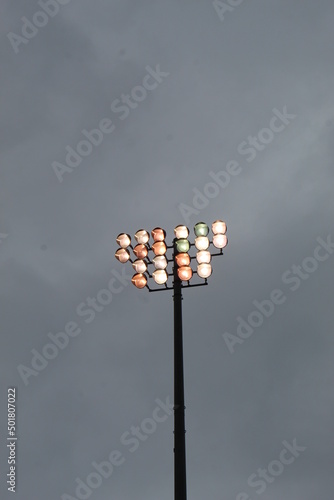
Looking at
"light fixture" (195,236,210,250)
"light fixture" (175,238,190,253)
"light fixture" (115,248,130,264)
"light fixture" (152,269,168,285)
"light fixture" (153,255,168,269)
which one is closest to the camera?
"light fixture" (175,238,190,253)

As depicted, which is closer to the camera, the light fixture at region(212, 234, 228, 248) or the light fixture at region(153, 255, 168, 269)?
the light fixture at region(153, 255, 168, 269)

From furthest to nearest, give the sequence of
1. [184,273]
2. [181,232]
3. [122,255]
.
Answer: [122,255], [181,232], [184,273]

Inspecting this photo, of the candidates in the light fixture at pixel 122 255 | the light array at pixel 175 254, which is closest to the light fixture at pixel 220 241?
the light array at pixel 175 254

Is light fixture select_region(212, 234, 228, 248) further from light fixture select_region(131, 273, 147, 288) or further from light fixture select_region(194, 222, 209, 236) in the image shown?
light fixture select_region(131, 273, 147, 288)

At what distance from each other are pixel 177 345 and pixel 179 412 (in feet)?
4.06

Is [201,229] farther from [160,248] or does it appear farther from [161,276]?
[161,276]

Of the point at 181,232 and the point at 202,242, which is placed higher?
the point at 181,232

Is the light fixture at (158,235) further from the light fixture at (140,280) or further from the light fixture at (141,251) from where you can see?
the light fixture at (140,280)

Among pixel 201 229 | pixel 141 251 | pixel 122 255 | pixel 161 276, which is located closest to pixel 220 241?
pixel 201 229

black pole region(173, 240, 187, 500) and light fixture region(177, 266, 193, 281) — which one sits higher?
light fixture region(177, 266, 193, 281)

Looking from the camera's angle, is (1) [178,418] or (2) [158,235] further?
(2) [158,235]

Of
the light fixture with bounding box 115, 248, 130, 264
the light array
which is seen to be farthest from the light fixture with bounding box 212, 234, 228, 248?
the light fixture with bounding box 115, 248, 130, 264

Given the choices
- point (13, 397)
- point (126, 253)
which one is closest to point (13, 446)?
point (13, 397)

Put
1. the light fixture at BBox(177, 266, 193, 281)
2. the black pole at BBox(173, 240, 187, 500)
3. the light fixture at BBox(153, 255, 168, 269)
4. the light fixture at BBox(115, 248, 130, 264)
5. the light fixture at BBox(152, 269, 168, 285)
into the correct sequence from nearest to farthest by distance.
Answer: the black pole at BBox(173, 240, 187, 500) → the light fixture at BBox(177, 266, 193, 281) → the light fixture at BBox(152, 269, 168, 285) → the light fixture at BBox(153, 255, 168, 269) → the light fixture at BBox(115, 248, 130, 264)
